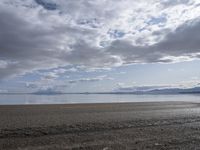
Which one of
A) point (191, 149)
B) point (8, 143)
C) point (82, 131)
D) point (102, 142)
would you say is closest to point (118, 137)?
point (102, 142)

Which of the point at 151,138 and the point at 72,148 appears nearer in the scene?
the point at 72,148

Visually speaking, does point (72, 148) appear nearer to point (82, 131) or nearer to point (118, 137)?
point (118, 137)

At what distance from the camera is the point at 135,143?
11.2 meters

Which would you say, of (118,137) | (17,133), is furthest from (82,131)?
(17,133)

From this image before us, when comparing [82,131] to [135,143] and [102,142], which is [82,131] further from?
[135,143]

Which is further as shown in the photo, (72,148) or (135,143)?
(135,143)

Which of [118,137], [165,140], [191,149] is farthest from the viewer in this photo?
[118,137]

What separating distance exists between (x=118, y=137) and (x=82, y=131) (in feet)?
8.99

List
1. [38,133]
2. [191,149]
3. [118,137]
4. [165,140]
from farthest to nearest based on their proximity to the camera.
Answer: [38,133] < [118,137] < [165,140] < [191,149]

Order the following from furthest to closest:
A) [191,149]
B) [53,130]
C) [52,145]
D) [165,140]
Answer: [53,130]
[165,140]
[52,145]
[191,149]

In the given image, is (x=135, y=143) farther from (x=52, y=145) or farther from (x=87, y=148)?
(x=52, y=145)

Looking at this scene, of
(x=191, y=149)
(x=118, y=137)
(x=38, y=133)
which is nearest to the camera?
(x=191, y=149)

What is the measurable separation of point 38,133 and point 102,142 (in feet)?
13.9

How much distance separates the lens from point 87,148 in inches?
404
